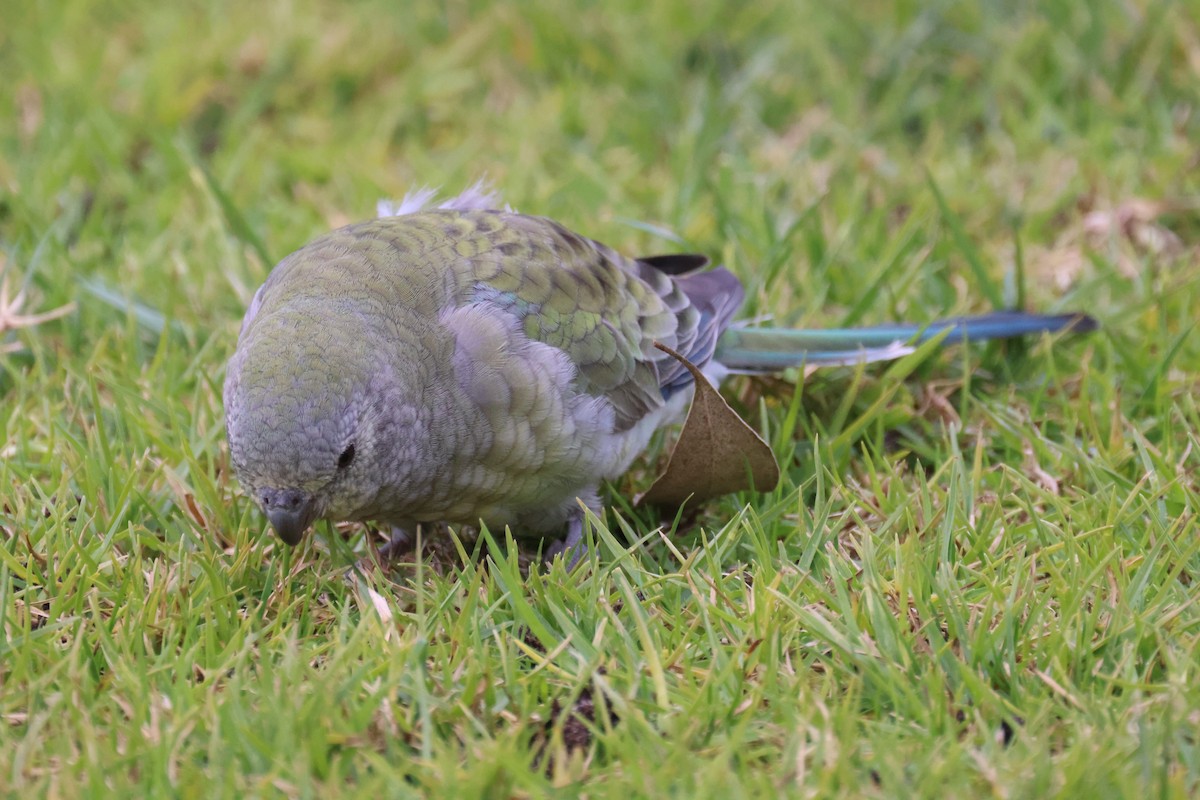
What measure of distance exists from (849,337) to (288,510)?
2069 mm

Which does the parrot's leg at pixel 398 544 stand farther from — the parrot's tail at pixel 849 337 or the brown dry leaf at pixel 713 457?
the parrot's tail at pixel 849 337

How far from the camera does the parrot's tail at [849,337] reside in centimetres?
431

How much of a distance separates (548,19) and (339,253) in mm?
3233

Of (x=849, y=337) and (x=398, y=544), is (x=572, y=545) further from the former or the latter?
(x=849, y=337)

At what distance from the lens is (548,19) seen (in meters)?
6.50

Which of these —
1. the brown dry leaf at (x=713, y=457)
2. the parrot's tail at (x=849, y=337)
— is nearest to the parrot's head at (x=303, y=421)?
the brown dry leaf at (x=713, y=457)

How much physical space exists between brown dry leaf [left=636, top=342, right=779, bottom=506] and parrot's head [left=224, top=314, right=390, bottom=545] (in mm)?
892

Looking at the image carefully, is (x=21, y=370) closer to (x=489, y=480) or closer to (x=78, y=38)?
(x=489, y=480)

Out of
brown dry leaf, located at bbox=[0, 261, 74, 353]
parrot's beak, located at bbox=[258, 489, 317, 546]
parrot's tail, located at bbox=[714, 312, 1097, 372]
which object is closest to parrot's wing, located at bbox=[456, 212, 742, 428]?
parrot's tail, located at bbox=[714, 312, 1097, 372]

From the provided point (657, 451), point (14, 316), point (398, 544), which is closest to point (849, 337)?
point (657, 451)

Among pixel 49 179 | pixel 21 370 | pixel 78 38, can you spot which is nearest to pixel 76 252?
pixel 49 179

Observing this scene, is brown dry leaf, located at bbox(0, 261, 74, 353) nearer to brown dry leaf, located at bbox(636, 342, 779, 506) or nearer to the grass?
the grass

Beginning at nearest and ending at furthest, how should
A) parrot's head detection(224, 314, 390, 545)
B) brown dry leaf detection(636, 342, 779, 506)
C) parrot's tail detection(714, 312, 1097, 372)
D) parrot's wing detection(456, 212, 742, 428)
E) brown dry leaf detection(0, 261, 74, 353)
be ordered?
1. parrot's head detection(224, 314, 390, 545)
2. brown dry leaf detection(636, 342, 779, 506)
3. parrot's wing detection(456, 212, 742, 428)
4. parrot's tail detection(714, 312, 1097, 372)
5. brown dry leaf detection(0, 261, 74, 353)

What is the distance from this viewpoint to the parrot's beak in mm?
3166
